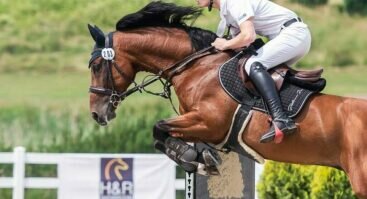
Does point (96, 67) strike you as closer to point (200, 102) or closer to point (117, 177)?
point (200, 102)

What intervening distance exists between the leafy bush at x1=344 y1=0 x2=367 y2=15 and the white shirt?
7.74 meters

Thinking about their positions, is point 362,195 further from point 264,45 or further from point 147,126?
point 147,126

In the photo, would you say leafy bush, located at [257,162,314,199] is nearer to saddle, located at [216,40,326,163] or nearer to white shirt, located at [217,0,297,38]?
saddle, located at [216,40,326,163]

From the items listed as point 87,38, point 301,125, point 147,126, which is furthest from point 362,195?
point 87,38

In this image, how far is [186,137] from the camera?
6.54 meters

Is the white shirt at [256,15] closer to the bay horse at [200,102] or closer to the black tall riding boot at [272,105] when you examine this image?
the bay horse at [200,102]

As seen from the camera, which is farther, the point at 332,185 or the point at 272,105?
the point at 332,185

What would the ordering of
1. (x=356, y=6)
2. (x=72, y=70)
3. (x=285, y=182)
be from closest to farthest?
1. (x=285, y=182)
2. (x=72, y=70)
3. (x=356, y=6)

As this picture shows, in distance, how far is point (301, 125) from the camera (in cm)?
646

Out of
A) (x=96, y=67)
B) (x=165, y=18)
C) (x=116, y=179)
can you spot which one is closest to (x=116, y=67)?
(x=96, y=67)

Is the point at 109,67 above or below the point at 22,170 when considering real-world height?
above

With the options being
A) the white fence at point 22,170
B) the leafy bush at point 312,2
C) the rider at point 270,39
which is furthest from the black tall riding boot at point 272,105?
the leafy bush at point 312,2

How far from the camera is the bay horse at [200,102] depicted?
6449mm

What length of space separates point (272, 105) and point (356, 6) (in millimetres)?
8216
